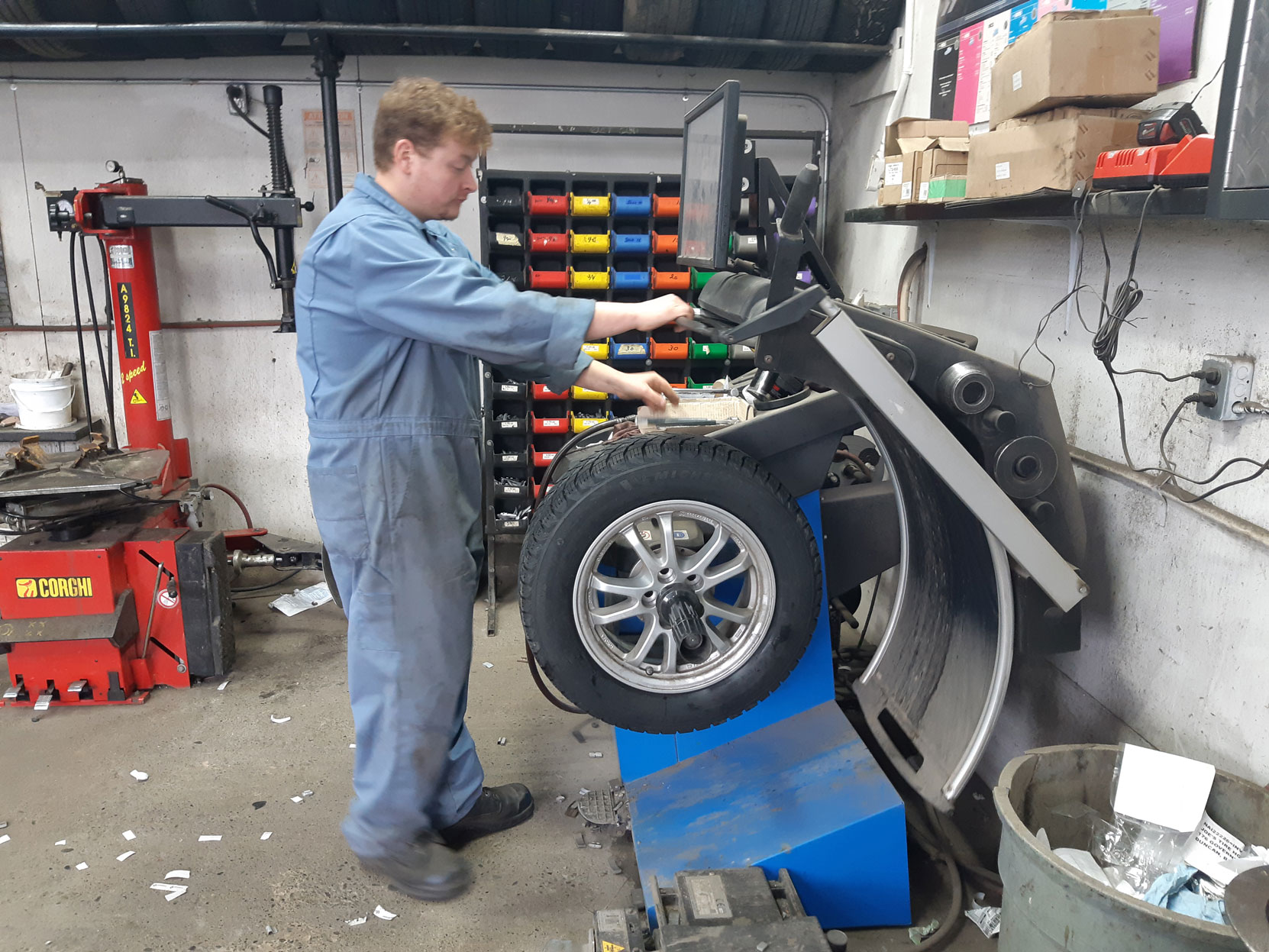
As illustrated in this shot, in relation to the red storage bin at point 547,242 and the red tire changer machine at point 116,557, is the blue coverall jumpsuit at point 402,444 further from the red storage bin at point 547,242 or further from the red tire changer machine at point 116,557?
the red storage bin at point 547,242

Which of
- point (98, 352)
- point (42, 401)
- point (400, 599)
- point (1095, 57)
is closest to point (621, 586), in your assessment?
point (400, 599)

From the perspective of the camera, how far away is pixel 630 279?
380 centimetres

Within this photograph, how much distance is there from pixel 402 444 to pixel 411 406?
9 centimetres

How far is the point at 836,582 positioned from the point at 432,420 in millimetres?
1075

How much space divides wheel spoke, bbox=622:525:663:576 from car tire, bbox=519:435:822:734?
0.01 m

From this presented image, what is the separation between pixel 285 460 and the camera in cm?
439

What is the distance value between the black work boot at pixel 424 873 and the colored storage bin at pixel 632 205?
2601 mm

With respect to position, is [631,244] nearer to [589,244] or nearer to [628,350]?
[589,244]

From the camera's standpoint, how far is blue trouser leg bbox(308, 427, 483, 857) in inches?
76.6

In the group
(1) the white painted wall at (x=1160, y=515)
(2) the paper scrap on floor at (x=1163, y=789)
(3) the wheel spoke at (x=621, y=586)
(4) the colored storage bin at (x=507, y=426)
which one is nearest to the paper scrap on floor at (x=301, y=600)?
(4) the colored storage bin at (x=507, y=426)

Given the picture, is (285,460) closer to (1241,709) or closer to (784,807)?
(784,807)

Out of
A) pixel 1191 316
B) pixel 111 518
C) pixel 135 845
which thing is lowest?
pixel 135 845

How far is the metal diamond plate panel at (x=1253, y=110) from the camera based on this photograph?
1.32 metres

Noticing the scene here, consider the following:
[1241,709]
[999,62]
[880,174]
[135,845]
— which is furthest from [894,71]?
[135,845]
